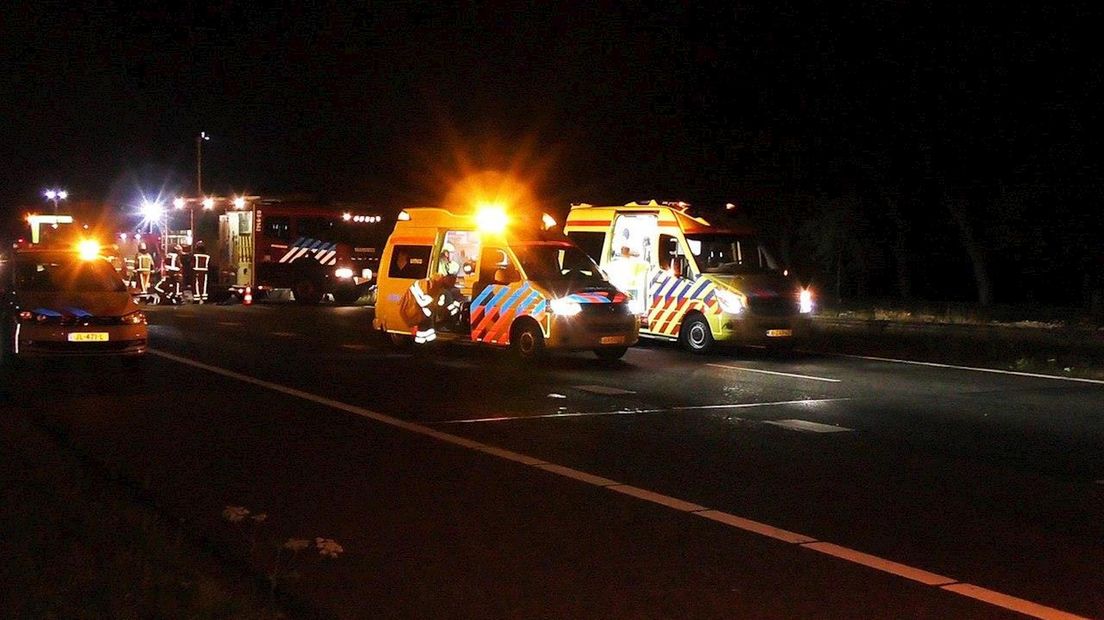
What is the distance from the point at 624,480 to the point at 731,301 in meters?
10.6

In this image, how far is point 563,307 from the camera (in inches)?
705

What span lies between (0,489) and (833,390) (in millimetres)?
10325

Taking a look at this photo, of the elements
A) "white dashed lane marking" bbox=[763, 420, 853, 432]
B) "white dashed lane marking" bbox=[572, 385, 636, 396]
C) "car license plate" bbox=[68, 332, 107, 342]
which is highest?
"car license plate" bbox=[68, 332, 107, 342]

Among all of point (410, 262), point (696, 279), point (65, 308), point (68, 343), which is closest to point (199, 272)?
point (410, 262)

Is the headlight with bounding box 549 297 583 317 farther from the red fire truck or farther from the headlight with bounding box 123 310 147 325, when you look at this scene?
the red fire truck

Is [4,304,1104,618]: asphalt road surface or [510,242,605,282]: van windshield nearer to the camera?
[4,304,1104,618]: asphalt road surface

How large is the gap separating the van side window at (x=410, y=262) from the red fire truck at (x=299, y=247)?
1408 cm

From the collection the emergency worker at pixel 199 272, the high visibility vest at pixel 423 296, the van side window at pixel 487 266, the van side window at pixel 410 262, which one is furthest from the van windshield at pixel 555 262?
the emergency worker at pixel 199 272

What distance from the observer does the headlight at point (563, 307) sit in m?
17.9

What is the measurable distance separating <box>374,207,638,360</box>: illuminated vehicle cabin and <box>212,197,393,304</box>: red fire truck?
45.7ft

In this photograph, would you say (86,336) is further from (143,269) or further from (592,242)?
(143,269)

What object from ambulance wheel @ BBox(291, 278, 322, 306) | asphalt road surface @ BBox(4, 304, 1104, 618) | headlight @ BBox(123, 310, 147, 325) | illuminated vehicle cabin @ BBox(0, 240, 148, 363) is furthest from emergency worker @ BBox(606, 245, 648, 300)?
ambulance wheel @ BBox(291, 278, 322, 306)

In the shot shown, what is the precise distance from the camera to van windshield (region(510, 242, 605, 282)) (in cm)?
1859

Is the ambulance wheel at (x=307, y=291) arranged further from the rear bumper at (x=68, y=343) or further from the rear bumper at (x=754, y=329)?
the rear bumper at (x=68, y=343)
